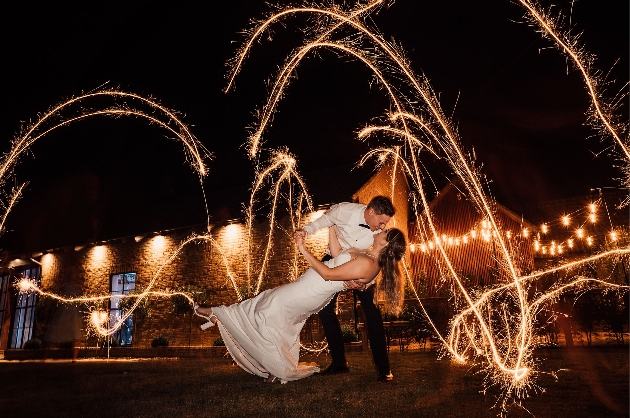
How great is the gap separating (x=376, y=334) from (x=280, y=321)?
1.12m

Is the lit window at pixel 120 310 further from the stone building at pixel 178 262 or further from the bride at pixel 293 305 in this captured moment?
the bride at pixel 293 305

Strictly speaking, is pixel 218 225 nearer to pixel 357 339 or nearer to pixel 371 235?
pixel 357 339

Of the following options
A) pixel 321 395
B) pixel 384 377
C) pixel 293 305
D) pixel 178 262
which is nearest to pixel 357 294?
pixel 293 305

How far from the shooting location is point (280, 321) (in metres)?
4.81

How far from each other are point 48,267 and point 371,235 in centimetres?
1887

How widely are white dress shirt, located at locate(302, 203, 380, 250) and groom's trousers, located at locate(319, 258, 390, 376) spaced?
1.87 ft

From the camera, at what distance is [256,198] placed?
51.1 ft

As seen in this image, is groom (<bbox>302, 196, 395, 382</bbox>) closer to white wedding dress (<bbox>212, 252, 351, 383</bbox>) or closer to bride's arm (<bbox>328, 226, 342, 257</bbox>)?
bride's arm (<bbox>328, 226, 342, 257</bbox>)

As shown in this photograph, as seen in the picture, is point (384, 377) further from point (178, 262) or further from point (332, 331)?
point (178, 262)

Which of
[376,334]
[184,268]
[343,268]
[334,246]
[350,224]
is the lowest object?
[376,334]

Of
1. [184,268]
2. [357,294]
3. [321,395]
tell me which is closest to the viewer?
[321,395]

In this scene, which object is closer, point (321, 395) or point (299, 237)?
point (321, 395)

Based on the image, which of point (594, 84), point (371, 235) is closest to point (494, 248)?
point (594, 84)

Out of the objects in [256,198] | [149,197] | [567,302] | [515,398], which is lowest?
[515,398]
